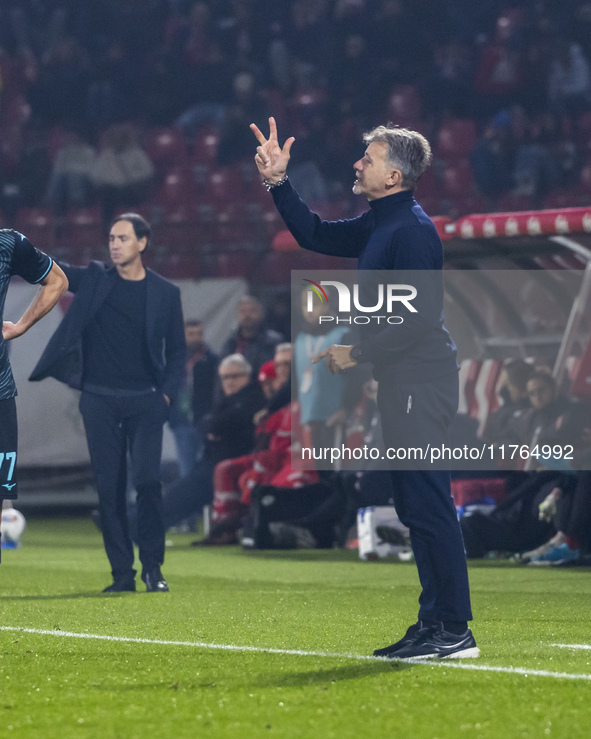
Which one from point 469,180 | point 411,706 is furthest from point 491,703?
point 469,180

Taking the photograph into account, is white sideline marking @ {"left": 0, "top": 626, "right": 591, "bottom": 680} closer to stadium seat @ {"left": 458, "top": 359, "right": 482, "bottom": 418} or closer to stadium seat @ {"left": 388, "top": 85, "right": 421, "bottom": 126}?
stadium seat @ {"left": 458, "top": 359, "right": 482, "bottom": 418}

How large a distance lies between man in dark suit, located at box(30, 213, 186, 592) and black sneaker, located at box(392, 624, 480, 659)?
3026mm

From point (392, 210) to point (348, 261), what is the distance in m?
10.4

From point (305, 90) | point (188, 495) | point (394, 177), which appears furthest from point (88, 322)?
point (305, 90)

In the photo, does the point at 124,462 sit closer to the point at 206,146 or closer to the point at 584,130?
the point at 584,130

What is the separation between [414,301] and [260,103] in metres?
14.6

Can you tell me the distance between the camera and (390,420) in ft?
14.0

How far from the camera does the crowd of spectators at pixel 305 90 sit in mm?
16984

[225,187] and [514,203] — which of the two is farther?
[225,187]

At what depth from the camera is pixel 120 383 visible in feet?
22.9

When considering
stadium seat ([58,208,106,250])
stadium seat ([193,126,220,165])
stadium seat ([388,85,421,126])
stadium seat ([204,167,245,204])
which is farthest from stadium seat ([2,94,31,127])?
stadium seat ([388,85,421,126])

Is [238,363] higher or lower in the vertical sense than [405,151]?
lower

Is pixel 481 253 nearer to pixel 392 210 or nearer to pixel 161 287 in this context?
pixel 161 287

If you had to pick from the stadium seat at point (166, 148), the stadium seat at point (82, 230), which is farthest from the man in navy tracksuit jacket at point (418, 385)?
the stadium seat at point (166, 148)
